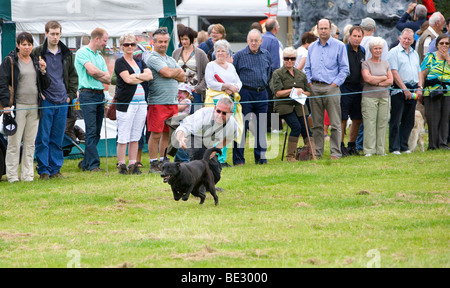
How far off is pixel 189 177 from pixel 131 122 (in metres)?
3.37

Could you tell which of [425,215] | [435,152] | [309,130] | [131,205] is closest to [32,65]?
[131,205]

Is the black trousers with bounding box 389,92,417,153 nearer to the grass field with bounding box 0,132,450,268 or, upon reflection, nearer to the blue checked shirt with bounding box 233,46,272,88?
the grass field with bounding box 0,132,450,268

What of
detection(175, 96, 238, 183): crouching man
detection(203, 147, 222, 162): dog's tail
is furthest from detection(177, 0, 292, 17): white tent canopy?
detection(203, 147, 222, 162): dog's tail

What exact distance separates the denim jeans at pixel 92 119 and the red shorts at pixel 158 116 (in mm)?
774

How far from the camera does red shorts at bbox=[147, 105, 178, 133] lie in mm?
11891

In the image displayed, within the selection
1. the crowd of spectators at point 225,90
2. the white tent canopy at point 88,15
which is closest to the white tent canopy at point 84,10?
the white tent canopy at point 88,15

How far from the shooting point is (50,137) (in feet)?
37.8

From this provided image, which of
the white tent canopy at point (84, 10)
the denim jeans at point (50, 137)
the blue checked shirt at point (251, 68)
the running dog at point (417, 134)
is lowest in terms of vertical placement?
the running dog at point (417, 134)

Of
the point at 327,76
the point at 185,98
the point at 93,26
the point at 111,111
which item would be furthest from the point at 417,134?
the point at 93,26

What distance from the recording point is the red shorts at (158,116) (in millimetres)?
11891

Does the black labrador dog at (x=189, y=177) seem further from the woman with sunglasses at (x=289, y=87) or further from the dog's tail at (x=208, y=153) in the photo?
the woman with sunglasses at (x=289, y=87)

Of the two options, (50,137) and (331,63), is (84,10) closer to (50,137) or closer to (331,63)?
(50,137)

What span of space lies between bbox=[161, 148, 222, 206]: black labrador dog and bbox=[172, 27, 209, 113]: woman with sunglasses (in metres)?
3.60

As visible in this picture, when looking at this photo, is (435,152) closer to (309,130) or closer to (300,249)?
(309,130)
